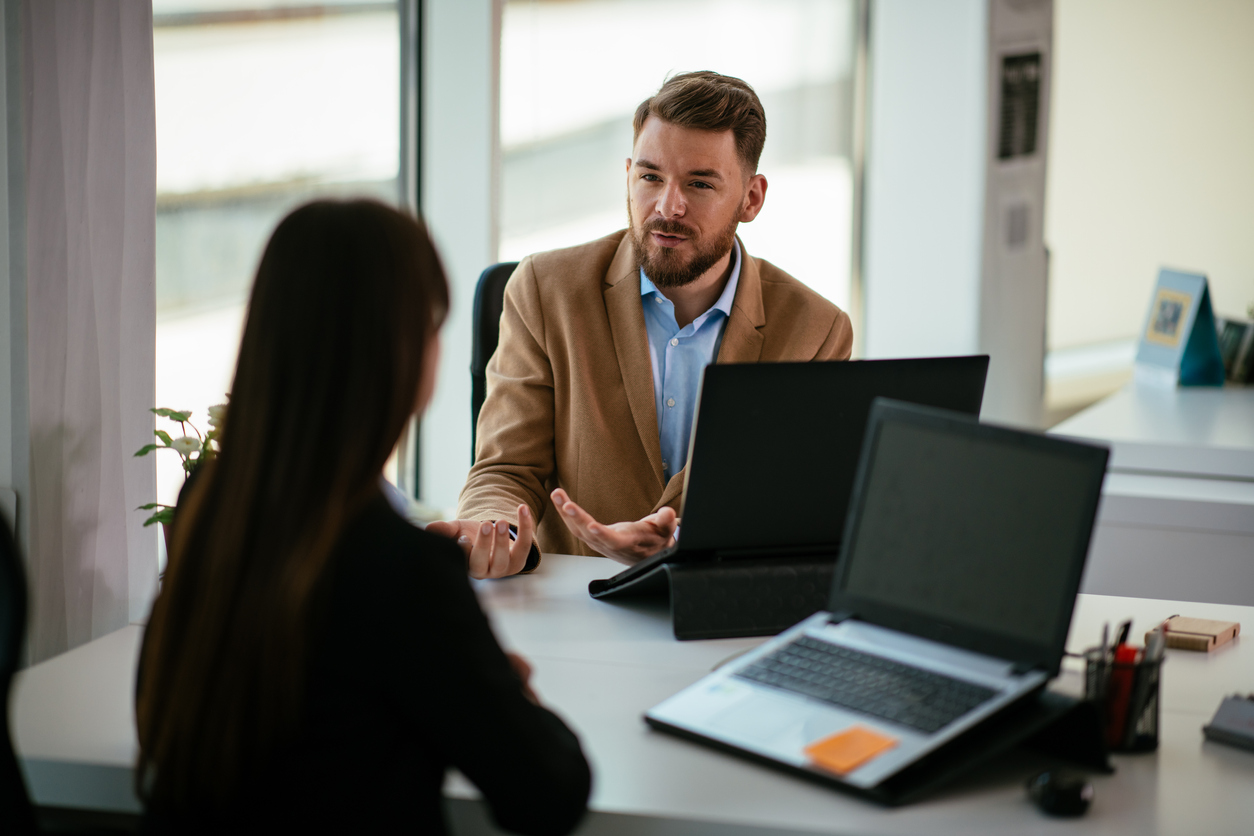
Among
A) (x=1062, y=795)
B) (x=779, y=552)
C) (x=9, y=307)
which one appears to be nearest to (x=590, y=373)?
(x=779, y=552)

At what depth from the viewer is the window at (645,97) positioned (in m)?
3.75

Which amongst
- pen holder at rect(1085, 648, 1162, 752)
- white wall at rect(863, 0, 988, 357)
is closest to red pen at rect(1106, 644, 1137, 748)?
pen holder at rect(1085, 648, 1162, 752)

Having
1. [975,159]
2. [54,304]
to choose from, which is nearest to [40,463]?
[54,304]

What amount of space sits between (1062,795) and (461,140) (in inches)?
112

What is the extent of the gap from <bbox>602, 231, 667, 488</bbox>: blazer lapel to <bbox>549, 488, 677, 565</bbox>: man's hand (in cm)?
39

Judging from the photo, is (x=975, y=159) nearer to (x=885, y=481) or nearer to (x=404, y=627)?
(x=885, y=481)

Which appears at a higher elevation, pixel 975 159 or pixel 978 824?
pixel 975 159

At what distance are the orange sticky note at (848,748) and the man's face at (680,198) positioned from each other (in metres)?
1.20

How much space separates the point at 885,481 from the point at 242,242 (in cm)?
206

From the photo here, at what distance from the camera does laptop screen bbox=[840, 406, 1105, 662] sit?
43.9 inches

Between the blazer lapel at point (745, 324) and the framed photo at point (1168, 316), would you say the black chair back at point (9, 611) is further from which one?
the framed photo at point (1168, 316)

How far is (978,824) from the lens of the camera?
1.00m

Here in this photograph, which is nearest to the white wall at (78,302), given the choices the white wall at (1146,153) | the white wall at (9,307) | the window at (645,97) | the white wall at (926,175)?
the white wall at (9,307)

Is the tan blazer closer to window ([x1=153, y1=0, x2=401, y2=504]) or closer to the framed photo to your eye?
window ([x1=153, y1=0, x2=401, y2=504])
